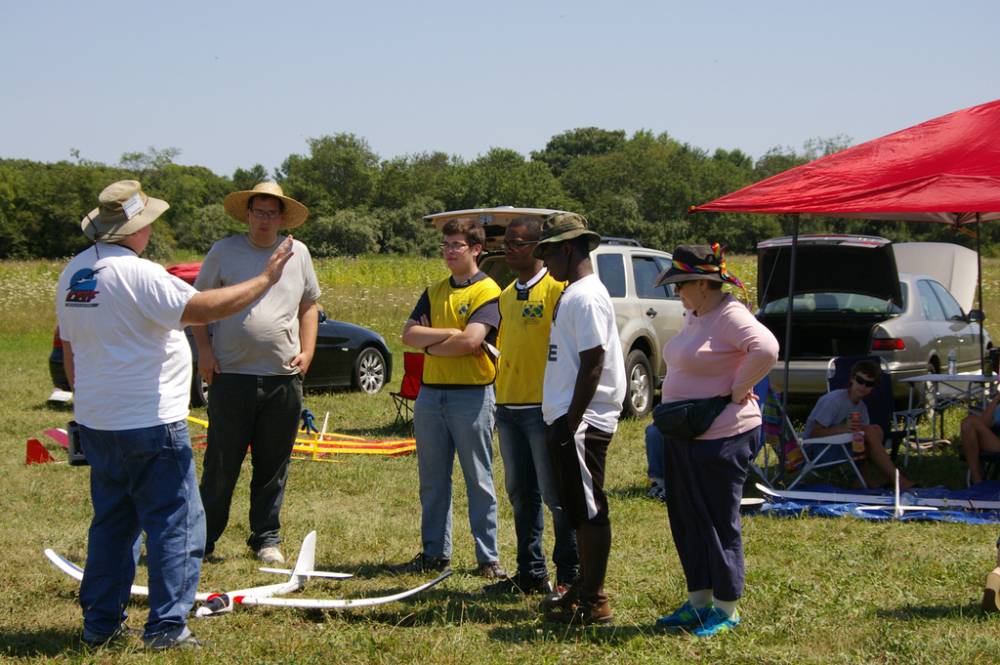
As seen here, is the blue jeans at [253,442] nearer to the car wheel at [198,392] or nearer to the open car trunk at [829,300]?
the car wheel at [198,392]

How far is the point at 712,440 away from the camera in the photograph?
11.4 feet

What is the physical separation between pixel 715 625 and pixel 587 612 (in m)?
0.55

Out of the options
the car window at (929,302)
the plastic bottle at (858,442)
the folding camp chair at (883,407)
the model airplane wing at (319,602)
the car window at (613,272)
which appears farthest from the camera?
the car window at (613,272)

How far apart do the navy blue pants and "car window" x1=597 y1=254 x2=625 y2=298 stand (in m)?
5.86

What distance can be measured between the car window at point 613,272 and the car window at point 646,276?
0.23 metres

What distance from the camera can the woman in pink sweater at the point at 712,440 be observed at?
347 centimetres

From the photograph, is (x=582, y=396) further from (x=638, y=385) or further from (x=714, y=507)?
(x=638, y=385)

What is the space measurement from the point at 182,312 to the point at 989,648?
3504 mm

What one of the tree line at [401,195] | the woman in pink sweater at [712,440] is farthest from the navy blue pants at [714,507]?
the tree line at [401,195]

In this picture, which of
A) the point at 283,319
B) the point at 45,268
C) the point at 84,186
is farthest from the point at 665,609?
the point at 84,186

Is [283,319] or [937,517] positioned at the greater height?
[283,319]

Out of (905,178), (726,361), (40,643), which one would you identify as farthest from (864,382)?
(40,643)

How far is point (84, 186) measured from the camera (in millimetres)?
50406

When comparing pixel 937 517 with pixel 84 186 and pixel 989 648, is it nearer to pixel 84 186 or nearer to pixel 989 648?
pixel 989 648
